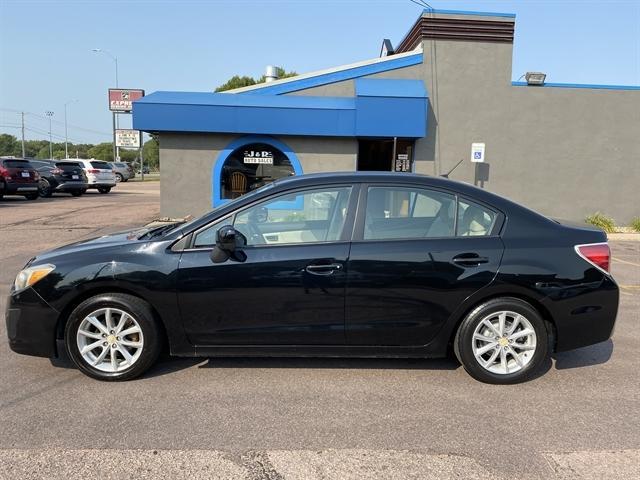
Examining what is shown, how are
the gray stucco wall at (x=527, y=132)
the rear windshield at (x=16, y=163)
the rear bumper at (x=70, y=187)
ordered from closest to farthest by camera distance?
the gray stucco wall at (x=527, y=132), the rear windshield at (x=16, y=163), the rear bumper at (x=70, y=187)

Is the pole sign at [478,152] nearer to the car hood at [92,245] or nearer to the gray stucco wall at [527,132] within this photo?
the gray stucco wall at [527,132]

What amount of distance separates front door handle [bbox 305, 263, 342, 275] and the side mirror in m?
0.51

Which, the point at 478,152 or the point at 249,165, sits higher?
the point at 478,152

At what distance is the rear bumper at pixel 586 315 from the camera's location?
3.87 metres

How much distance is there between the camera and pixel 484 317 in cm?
385

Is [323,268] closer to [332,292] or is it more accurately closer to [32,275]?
[332,292]

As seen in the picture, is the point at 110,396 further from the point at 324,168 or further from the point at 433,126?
the point at 433,126

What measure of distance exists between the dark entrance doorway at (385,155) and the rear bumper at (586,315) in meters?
9.34

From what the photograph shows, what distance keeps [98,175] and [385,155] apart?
57.5 feet

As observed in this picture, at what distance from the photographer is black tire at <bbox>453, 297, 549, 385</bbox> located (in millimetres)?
3848

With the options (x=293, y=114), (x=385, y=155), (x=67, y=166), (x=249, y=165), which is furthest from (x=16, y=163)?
(x=385, y=155)

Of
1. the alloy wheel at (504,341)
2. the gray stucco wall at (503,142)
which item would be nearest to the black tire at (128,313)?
the alloy wheel at (504,341)

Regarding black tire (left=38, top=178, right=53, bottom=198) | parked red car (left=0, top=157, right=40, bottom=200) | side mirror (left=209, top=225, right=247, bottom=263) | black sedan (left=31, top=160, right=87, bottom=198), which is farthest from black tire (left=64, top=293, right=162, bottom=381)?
black sedan (left=31, top=160, right=87, bottom=198)

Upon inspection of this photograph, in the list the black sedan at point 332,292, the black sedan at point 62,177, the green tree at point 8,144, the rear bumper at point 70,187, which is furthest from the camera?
the green tree at point 8,144
